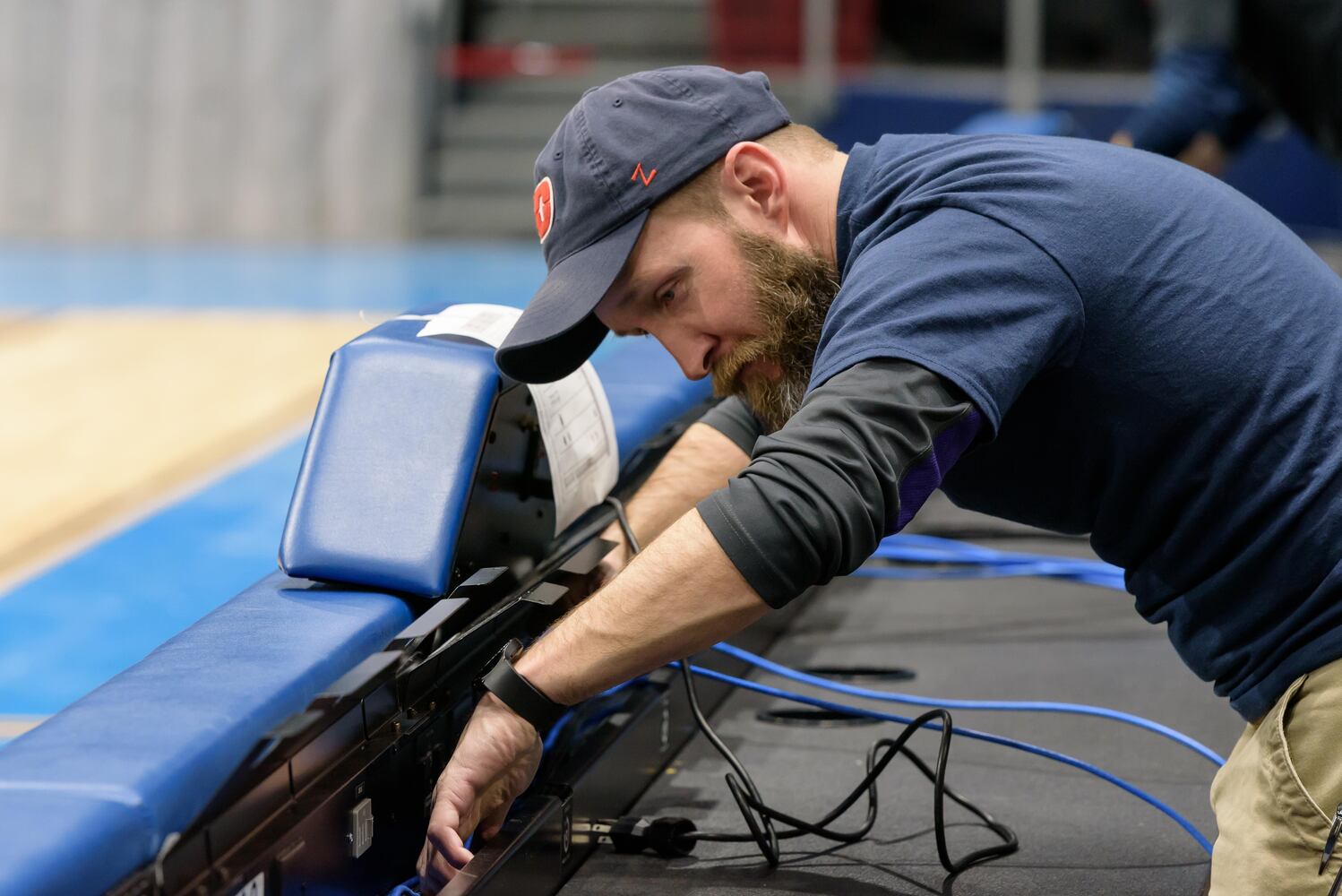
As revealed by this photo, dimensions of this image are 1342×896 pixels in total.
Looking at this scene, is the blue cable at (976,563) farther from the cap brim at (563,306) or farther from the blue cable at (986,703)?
the cap brim at (563,306)

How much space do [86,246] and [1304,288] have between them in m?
7.94

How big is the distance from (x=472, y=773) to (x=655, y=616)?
0.24 metres

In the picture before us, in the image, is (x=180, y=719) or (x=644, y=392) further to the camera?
(x=644, y=392)

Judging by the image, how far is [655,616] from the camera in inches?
45.6

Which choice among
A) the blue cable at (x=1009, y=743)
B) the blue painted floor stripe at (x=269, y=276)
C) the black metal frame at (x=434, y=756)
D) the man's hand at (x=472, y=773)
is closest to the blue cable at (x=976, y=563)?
the blue cable at (x=1009, y=743)

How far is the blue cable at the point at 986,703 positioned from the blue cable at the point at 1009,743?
23 mm

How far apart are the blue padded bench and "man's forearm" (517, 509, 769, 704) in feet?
0.65

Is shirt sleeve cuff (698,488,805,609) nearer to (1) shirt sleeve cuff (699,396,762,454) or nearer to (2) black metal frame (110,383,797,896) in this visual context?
(2) black metal frame (110,383,797,896)

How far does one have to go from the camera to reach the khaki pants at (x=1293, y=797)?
48.5 inches

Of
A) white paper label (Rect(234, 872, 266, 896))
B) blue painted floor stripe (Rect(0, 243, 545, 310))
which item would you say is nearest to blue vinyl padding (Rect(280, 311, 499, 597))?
white paper label (Rect(234, 872, 266, 896))

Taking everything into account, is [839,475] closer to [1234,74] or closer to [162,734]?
[162,734]

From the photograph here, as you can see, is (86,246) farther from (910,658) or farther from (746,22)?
(910,658)

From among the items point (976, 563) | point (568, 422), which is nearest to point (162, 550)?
point (976, 563)

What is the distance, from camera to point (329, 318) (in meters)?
5.93
